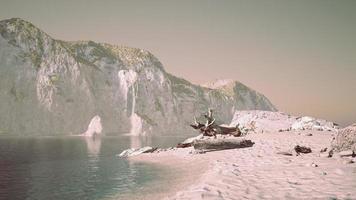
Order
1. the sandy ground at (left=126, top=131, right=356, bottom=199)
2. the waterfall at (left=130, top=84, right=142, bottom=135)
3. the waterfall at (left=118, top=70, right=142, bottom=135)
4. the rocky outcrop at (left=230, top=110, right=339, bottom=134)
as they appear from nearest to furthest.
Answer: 1. the sandy ground at (left=126, top=131, right=356, bottom=199)
2. the rocky outcrop at (left=230, top=110, right=339, bottom=134)
3. the waterfall at (left=130, top=84, right=142, bottom=135)
4. the waterfall at (left=118, top=70, right=142, bottom=135)

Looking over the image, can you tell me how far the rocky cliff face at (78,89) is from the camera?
116 metres

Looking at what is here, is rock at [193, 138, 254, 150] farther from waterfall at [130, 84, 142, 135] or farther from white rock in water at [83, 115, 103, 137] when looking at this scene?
waterfall at [130, 84, 142, 135]

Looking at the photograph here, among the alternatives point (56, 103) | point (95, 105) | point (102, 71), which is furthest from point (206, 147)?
point (102, 71)

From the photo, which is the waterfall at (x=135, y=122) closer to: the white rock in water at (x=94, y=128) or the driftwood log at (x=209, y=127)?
the white rock in water at (x=94, y=128)

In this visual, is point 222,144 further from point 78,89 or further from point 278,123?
point 78,89

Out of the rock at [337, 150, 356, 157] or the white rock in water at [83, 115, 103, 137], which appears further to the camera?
the white rock in water at [83, 115, 103, 137]

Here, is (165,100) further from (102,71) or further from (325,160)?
(325,160)

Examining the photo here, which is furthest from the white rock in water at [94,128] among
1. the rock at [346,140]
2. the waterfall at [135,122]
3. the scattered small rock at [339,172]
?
the scattered small rock at [339,172]

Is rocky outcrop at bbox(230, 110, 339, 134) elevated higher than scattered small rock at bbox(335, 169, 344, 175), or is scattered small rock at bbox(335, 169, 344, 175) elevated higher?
rocky outcrop at bbox(230, 110, 339, 134)

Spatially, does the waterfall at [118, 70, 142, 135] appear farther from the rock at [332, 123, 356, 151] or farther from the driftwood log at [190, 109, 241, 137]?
the rock at [332, 123, 356, 151]

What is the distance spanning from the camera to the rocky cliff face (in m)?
116

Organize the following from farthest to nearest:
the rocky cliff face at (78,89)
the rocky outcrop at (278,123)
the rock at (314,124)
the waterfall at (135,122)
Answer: the waterfall at (135,122) < the rocky cliff face at (78,89) < the rocky outcrop at (278,123) < the rock at (314,124)

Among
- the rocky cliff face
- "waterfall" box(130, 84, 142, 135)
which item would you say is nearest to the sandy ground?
the rocky cliff face

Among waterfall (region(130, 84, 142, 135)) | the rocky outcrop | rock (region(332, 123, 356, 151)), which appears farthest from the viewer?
waterfall (region(130, 84, 142, 135))
